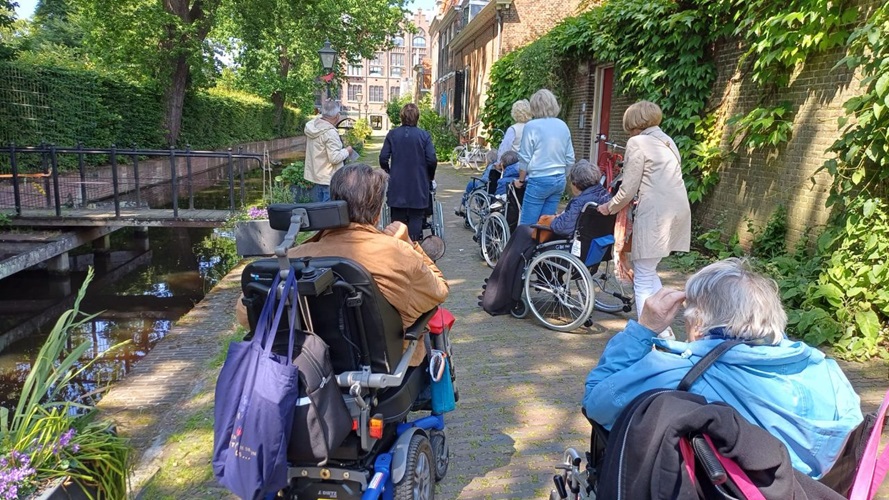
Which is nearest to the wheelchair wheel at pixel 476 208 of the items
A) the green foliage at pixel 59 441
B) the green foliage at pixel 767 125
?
the green foliage at pixel 767 125

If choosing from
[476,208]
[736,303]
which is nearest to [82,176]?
[476,208]

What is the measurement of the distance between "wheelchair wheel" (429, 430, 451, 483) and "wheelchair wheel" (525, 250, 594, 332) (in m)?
2.11

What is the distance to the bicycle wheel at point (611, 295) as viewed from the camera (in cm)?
501

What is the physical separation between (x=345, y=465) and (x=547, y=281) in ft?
9.66

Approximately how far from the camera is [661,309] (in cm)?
189

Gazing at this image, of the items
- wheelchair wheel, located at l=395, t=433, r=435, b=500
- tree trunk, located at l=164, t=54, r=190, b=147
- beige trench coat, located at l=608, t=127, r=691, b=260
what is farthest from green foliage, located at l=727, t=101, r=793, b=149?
tree trunk, located at l=164, t=54, r=190, b=147

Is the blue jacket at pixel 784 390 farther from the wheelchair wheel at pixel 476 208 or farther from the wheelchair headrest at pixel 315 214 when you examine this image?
the wheelchair wheel at pixel 476 208

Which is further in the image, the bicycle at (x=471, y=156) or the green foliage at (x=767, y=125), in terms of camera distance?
the bicycle at (x=471, y=156)

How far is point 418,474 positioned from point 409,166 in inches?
155

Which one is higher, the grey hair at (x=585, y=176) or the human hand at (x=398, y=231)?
the grey hair at (x=585, y=176)

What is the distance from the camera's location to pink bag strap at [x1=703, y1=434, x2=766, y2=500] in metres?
1.27

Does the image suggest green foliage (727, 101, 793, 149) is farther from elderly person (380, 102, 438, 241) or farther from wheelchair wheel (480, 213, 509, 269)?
elderly person (380, 102, 438, 241)

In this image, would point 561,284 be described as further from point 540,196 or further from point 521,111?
point 521,111

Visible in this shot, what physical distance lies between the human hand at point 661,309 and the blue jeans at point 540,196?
3.73 metres
